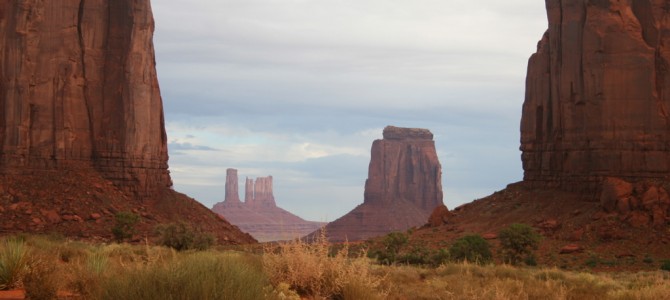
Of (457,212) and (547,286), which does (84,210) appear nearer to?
(457,212)

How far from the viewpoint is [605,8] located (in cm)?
5062

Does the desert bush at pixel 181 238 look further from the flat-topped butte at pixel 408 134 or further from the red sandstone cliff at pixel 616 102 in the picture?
the flat-topped butte at pixel 408 134

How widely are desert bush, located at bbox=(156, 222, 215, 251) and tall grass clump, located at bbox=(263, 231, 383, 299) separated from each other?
24.0 metres

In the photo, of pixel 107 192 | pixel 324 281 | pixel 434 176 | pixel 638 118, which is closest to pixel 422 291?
pixel 324 281

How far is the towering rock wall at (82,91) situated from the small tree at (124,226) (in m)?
8.25

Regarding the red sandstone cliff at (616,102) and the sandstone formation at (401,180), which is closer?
the red sandstone cliff at (616,102)

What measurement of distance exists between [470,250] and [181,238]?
13535 millimetres

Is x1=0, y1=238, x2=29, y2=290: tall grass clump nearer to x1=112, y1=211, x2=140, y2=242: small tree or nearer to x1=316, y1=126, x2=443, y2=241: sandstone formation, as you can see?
x1=112, y1=211, x2=140, y2=242: small tree

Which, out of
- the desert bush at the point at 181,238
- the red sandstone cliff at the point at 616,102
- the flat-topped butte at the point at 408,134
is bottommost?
the desert bush at the point at 181,238

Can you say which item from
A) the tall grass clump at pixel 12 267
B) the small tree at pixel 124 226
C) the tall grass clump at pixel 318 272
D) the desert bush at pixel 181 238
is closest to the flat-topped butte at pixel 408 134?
the small tree at pixel 124 226

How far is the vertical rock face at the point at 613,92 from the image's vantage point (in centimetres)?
4900

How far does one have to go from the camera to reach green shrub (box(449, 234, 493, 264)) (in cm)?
→ 3944

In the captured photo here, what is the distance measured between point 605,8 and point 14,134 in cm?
3669

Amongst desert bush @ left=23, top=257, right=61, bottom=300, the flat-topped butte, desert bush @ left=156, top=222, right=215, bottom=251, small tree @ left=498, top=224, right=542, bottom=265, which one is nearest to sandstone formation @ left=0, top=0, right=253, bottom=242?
desert bush @ left=156, top=222, right=215, bottom=251
